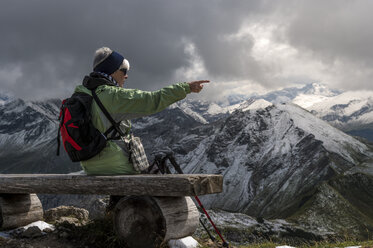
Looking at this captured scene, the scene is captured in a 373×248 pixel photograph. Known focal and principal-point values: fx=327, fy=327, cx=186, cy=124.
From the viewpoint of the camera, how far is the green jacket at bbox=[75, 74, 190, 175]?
284 inches

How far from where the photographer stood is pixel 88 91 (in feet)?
26.3

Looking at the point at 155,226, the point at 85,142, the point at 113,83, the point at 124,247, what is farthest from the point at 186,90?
the point at 124,247

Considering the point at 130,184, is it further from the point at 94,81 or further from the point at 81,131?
the point at 94,81

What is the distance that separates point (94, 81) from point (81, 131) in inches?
50.2

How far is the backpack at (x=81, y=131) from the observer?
7.51 metres

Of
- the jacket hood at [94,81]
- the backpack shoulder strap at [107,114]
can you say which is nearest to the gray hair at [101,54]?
the jacket hood at [94,81]

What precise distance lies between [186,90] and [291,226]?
20352cm

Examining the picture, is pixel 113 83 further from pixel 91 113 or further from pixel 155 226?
pixel 155 226

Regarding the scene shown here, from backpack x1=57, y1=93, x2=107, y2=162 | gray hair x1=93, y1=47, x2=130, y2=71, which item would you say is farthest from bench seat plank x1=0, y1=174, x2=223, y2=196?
gray hair x1=93, y1=47, x2=130, y2=71

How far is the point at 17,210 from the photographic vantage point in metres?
10.7

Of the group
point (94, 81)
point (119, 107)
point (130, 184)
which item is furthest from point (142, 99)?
point (130, 184)

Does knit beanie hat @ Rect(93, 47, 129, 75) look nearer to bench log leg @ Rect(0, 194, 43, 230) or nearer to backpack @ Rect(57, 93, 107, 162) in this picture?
backpack @ Rect(57, 93, 107, 162)


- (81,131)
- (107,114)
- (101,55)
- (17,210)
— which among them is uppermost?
(101,55)

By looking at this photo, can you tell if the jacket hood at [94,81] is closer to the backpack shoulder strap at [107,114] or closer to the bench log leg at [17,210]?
the backpack shoulder strap at [107,114]
